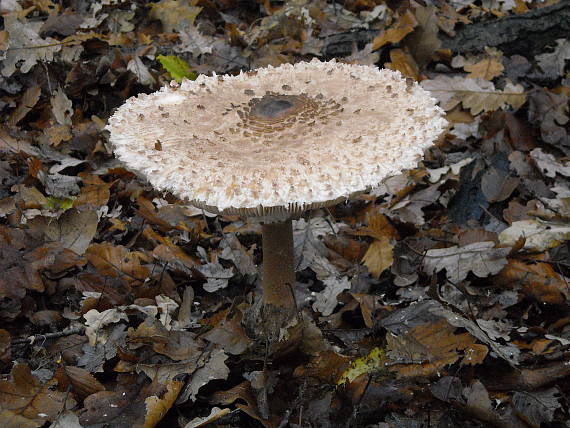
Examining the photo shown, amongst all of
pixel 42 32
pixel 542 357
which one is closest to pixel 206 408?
pixel 542 357

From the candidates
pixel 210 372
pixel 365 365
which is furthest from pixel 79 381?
pixel 365 365

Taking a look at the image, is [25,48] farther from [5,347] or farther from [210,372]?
[210,372]

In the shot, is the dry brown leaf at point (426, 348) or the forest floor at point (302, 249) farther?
the dry brown leaf at point (426, 348)

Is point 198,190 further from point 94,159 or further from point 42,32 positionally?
point 42,32

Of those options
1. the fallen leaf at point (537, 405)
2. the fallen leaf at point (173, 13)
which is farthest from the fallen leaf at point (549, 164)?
the fallen leaf at point (173, 13)

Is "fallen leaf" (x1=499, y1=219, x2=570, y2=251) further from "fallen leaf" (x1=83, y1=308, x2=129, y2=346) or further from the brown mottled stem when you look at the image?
"fallen leaf" (x1=83, y1=308, x2=129, y2=346)

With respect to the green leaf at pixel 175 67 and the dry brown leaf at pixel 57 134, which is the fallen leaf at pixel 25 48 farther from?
the green leaf at pixel 175 67

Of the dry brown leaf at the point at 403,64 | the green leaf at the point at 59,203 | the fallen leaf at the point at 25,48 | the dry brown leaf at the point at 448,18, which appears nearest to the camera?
the green leaf at the point at 59,203
